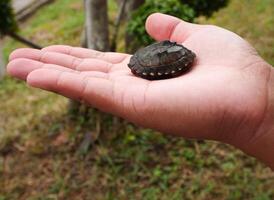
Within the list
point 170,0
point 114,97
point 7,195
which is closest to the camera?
point 114,97

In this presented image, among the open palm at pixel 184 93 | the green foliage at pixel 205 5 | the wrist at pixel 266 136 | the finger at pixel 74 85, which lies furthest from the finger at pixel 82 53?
the green foliage at pixel 205 5

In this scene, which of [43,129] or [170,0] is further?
[43,129]

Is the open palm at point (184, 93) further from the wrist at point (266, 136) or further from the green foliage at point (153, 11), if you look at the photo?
the green foliage at point (153, 11)

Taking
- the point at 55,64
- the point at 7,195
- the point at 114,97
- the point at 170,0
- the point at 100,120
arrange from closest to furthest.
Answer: the point at 114,97, the point at 55,64, the point at 170,0, the point at 7,195, the point at 100,120

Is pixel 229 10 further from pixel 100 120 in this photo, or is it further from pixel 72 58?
pixel 72 58

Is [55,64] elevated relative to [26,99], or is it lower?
elevated

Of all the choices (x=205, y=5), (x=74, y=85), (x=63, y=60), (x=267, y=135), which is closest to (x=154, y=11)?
(x=205, y=5)

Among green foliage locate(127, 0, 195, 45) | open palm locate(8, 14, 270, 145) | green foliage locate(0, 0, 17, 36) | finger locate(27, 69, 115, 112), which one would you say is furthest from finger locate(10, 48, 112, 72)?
green foliage locate(0, 0, 17, 36)

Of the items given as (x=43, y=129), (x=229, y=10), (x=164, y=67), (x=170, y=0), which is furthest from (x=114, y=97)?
(x=229, y=10)
